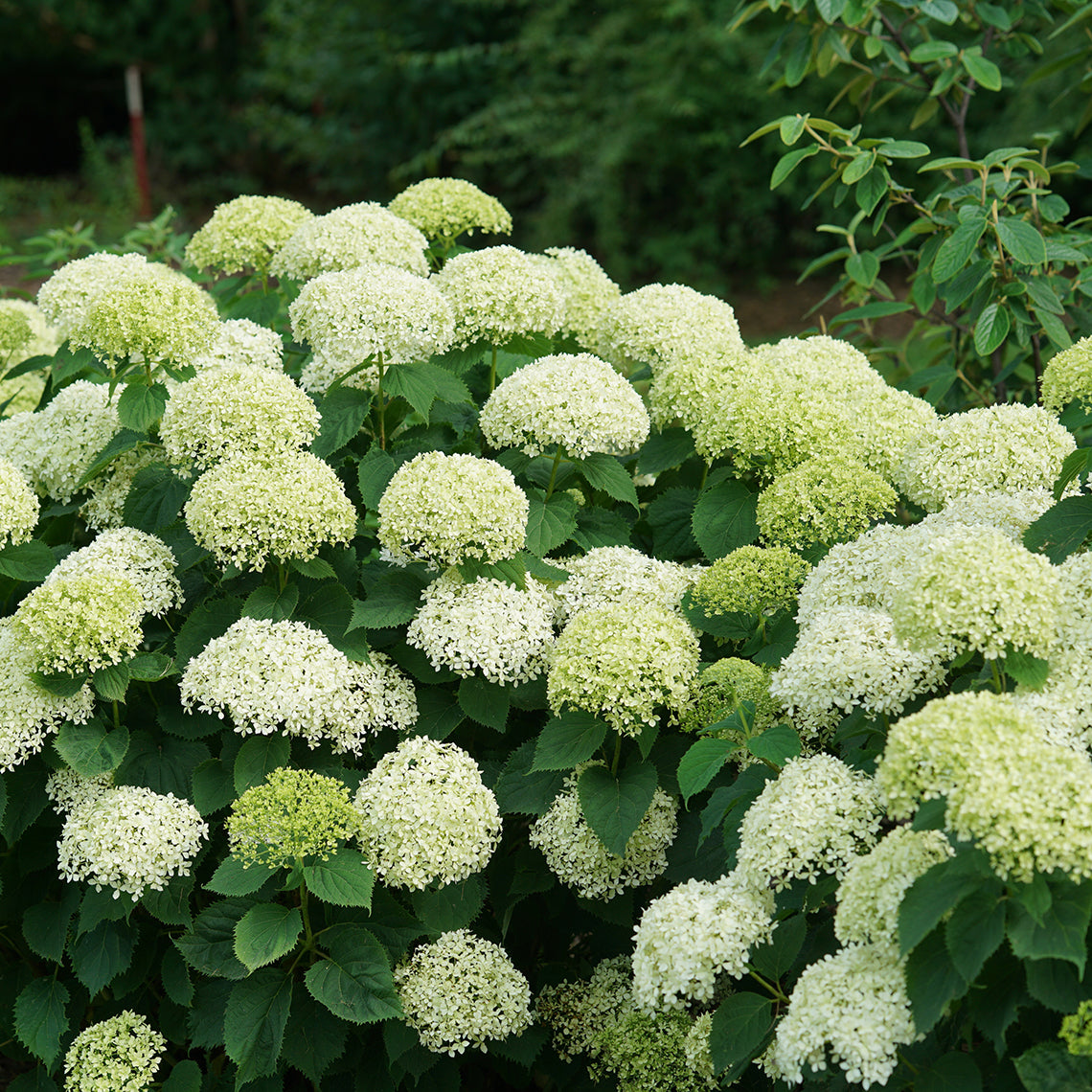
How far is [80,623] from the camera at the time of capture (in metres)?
2.63

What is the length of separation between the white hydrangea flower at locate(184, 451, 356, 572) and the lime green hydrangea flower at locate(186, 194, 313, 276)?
1148 mm

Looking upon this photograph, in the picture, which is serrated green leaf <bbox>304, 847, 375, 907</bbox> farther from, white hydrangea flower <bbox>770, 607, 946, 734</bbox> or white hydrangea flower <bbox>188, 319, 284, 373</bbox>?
Answer: white hydrangea flower <bbox>188, 319, 284, 373</bbox>

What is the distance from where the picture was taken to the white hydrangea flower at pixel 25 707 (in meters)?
2.70

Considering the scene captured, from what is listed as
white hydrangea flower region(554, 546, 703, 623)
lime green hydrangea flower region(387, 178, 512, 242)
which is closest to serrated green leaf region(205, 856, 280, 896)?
white hydrangea flower region(554, 546, 703, 623)

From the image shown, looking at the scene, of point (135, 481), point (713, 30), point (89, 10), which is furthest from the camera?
point (89, 10)

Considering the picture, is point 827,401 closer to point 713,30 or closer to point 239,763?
point 239,763

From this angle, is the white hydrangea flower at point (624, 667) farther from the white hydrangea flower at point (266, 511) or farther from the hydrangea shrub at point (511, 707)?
the white hydrangea flower at point (266, 511)

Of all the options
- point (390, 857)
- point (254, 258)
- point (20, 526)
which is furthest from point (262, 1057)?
point (254, 258)

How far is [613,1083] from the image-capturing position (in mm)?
2812

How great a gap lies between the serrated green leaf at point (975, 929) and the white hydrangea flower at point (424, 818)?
1030mm

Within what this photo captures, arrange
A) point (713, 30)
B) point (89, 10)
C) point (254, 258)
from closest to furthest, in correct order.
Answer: point (254, 258), point (713, 30), point (89, 10)

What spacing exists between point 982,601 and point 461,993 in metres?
1.36

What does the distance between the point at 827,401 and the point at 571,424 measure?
68cm

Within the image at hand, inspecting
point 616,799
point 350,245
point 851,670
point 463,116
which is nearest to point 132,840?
point 616,799
